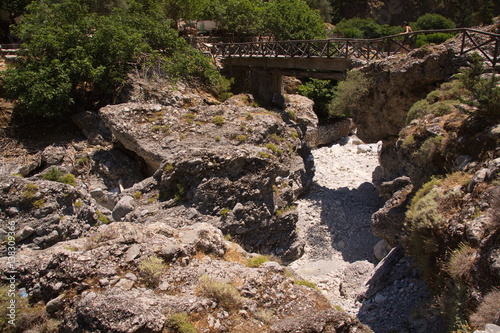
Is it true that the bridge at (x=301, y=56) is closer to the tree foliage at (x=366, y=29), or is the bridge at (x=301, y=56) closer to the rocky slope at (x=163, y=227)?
the rocky slope at (x=163, y=227)

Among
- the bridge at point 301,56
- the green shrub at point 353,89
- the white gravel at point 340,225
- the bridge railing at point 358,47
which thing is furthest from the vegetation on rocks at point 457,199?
the green shrub at point 353,89

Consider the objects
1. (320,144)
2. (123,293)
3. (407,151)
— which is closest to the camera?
(123,293)

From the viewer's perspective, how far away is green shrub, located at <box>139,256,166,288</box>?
635cm

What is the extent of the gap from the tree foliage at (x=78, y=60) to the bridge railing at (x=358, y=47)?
171 inches

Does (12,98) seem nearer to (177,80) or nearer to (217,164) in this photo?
(177,80)

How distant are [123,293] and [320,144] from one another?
80.6ft

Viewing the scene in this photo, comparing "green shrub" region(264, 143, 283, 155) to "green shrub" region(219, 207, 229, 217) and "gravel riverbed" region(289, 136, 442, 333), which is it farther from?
"green shrub" region(219, 207, 229, 217)

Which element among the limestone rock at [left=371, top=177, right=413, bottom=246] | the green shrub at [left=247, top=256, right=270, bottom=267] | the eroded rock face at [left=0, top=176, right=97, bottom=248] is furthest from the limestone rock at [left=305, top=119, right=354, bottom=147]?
the green shrub at [left=247, top=256, right=270, bottom=267]

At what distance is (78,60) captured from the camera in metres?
18.5

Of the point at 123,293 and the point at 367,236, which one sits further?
the point at 367,236

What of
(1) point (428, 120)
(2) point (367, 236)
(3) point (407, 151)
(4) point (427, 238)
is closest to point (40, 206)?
(4) point (427, 238)

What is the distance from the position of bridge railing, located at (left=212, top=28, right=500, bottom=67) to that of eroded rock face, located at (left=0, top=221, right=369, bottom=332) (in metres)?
11.4

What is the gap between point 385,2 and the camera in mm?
49156

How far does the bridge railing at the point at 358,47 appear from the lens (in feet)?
45.2
